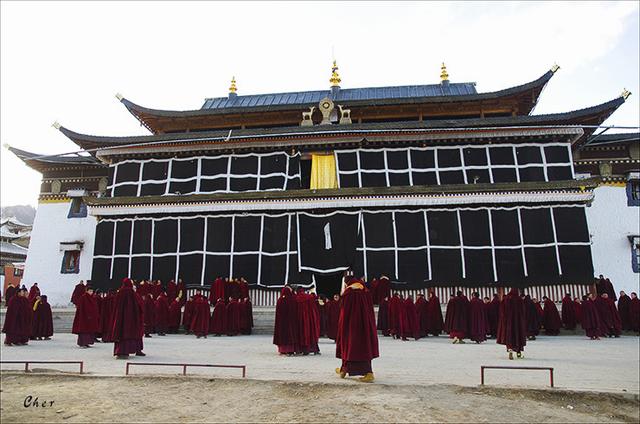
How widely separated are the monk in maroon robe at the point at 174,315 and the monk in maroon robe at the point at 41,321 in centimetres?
344

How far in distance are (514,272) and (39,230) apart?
20291mm

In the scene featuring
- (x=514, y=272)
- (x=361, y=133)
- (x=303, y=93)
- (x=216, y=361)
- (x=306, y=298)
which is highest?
(x=303, y=93)

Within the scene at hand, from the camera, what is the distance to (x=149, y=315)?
14.5 meters

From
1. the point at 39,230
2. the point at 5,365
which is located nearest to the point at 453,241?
the point at 5,365

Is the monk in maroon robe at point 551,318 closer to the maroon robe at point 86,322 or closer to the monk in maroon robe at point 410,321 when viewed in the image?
the monk in maroon robe at point 410,321

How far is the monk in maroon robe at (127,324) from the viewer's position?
918 centimetres

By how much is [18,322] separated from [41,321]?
1161 mm

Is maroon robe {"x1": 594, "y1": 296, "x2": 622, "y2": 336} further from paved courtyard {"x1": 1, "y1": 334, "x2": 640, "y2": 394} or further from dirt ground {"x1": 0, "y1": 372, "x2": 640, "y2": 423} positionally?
dirt ground {"x1": 0, "y1": 372, "x2": 640, "y2": 423}

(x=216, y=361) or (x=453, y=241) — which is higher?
(x=453, y=241)

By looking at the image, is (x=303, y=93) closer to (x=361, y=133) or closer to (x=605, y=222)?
(x=361, y=133)

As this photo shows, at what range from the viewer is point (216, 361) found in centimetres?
850

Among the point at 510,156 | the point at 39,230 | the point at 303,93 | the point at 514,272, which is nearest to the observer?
the point at 514,272

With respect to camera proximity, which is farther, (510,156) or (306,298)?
(510,156)

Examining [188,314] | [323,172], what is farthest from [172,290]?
[323,172]
